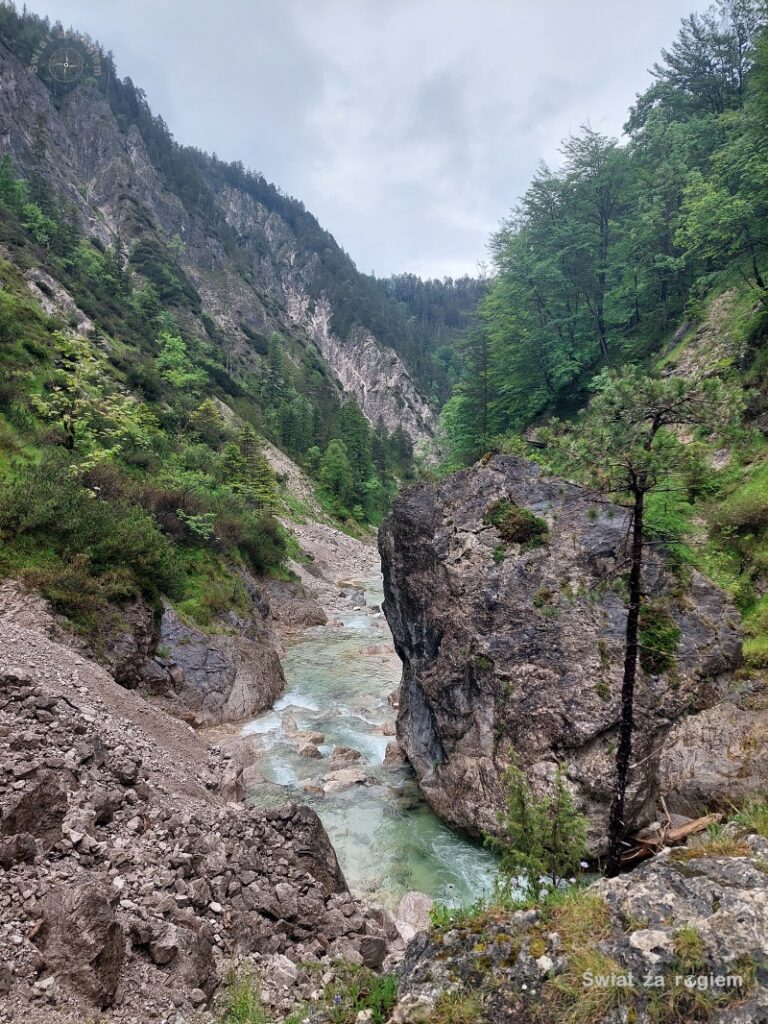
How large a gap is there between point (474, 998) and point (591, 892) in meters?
1.39

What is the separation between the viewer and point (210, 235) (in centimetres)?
13600

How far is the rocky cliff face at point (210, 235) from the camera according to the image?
93.2 metres

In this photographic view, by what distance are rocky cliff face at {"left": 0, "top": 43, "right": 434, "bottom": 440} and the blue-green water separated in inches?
3176

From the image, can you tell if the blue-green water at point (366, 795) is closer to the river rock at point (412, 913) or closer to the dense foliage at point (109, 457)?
the river rock at point (412, 913)

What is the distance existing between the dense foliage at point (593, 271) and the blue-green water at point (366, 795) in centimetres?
1480

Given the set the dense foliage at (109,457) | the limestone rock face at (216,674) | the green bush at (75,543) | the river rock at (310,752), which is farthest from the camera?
the limestone rock face at (216,674)

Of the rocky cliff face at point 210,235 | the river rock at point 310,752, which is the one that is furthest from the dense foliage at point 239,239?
the river rock at point 310,752

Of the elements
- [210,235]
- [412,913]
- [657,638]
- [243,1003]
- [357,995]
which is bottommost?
[412,913]

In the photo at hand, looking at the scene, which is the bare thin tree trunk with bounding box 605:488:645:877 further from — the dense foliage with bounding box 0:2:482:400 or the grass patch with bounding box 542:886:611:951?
the dense foliage with bounding box 0:2:482:400

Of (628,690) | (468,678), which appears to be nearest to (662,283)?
(468,678)

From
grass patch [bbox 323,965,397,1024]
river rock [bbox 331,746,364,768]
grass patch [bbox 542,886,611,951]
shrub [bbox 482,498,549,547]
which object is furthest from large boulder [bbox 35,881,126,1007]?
shrub [bbox 482,498,549,547]

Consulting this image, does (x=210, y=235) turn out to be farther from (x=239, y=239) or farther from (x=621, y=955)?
(x=621, y=955)

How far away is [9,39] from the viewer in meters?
101

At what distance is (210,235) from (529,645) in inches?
6152
